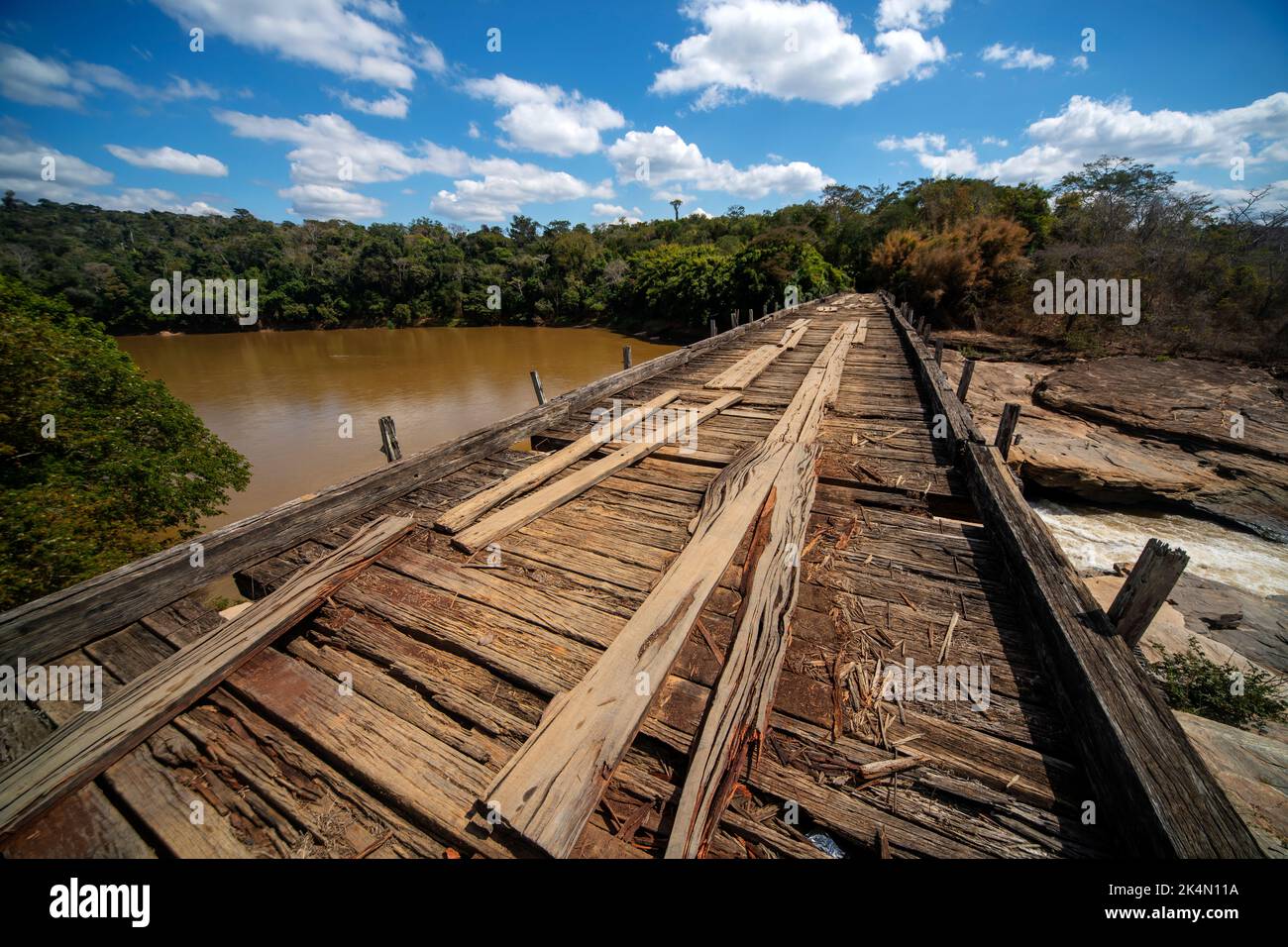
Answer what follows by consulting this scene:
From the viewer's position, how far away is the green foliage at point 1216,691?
5105mm

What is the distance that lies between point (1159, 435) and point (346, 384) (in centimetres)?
3616

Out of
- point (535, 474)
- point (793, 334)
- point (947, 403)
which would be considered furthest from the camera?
point (793, 334)

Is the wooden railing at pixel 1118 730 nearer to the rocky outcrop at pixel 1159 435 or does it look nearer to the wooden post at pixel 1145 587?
the wooden post at pixel 1145 587

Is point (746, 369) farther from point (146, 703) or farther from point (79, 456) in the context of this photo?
point (79, 456)

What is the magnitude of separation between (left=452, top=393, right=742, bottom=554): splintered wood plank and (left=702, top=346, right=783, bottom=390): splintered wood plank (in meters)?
1.76

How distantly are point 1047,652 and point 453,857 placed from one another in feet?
8.79

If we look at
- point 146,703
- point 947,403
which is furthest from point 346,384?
point 947,403

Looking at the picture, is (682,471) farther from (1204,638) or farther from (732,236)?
(732,236)

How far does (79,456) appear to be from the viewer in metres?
7.24

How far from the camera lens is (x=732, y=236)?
178 feet

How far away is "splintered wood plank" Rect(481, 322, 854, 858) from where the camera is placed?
62.9 inches

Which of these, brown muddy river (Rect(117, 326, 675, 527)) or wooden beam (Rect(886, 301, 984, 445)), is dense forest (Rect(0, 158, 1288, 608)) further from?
wooden beam (Rect(886, 301, 984, 445))

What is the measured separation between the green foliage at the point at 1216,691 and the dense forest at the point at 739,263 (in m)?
19.5
